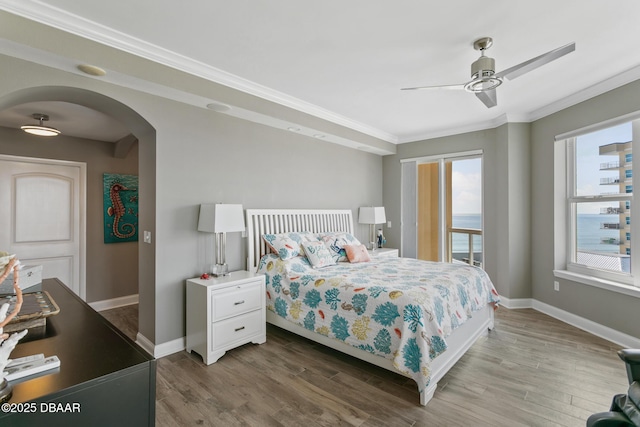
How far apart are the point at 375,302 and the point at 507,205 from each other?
3.10 meters

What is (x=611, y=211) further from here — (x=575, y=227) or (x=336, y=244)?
(x=336, y=244)

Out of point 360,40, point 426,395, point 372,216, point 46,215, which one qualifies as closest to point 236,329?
point 426,395

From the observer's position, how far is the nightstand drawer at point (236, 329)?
2.89m

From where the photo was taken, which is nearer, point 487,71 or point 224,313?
point 487,71

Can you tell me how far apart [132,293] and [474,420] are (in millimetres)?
4956

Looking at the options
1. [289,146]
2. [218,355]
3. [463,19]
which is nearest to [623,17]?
[463,19]

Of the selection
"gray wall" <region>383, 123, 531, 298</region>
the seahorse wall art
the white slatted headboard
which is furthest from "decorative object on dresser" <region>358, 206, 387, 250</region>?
the seahorse wall art

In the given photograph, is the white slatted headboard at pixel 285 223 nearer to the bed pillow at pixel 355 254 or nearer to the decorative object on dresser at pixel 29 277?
the bed pillow at pixel 355 254

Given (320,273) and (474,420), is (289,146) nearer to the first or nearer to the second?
(320,273)

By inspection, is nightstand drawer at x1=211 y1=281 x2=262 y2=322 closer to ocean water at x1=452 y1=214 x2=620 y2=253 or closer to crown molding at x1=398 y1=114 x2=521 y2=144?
crown molding at x1=398 y1=114 x2=521 y2=144

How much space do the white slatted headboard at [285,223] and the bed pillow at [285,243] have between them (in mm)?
136

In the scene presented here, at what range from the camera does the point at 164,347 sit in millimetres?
3021

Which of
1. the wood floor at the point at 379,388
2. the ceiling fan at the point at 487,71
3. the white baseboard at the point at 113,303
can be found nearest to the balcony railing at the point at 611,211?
the wood floor at the point at 379,388

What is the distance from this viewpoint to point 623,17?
7.29 ft
